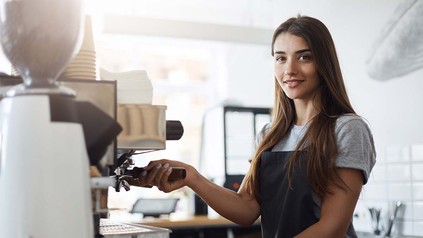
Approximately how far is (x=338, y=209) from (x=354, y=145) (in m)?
0.18

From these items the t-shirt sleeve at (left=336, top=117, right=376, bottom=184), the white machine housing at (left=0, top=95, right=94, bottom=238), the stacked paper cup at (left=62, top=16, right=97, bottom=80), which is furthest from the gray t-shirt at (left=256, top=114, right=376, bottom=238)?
the white machine housing at (left=0, top=95, right=94, bottom=238)

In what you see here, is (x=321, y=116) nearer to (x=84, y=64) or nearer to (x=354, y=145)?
(x=354, y=145)

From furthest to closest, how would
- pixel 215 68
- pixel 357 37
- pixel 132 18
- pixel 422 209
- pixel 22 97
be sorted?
1. pixel 215 68
2. pixel 132 18
3. pixel 357 37
4. pixel 422 209
5. pixel 22 97

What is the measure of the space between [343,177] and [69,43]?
2.98 ft

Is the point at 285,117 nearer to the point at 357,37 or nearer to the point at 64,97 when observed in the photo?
the point at 64,97

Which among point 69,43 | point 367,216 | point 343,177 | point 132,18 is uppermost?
point 132,18

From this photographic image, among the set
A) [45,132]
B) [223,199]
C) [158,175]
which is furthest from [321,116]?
[45,132]

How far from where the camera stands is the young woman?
5.03 feet

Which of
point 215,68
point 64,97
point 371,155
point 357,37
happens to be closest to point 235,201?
point 371,155

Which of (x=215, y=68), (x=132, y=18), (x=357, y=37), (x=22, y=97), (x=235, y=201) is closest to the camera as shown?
(x=22, y=97)

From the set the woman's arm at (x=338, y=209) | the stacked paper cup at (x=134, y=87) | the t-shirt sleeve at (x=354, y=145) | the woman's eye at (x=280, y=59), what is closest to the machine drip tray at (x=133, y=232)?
the stacked paper cup at (x=134, y=87)

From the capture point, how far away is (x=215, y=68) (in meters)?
6.60

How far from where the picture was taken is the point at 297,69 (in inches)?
64.1

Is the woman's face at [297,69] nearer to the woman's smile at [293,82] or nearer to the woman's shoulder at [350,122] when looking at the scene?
the woman's smile at [293,82]
